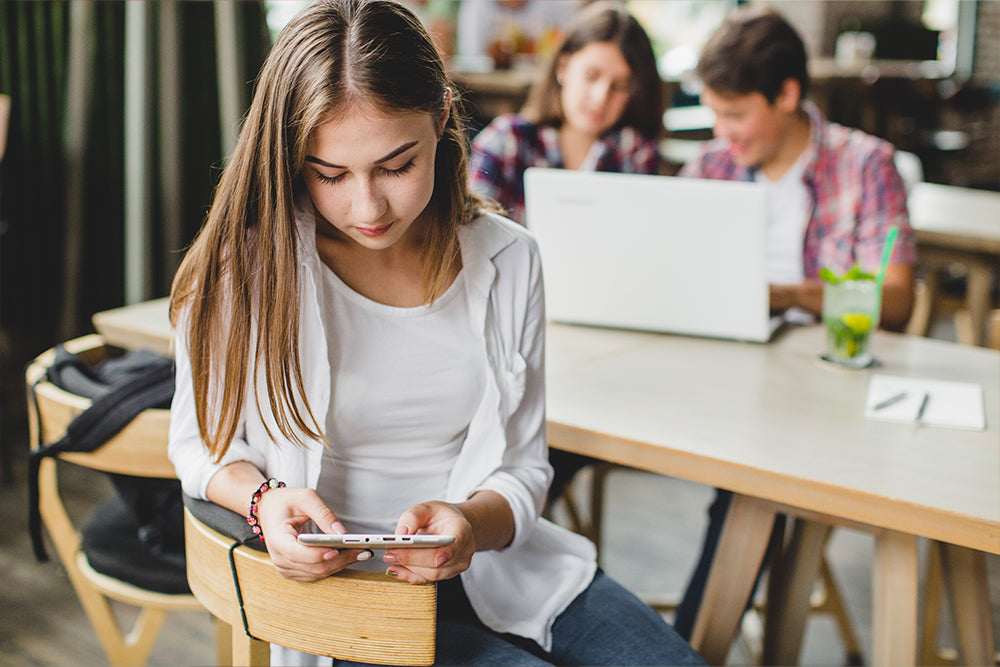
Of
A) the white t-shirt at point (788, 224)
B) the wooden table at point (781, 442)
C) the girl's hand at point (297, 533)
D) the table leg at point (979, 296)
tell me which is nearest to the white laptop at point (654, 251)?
the wooden table at point (781, 442)

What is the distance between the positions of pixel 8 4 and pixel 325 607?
2.65m

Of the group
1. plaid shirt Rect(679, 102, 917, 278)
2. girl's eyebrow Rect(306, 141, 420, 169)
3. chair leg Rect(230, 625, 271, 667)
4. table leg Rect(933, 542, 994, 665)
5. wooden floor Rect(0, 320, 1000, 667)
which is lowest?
wooden floor Rect(0, 320, 1000, 667)

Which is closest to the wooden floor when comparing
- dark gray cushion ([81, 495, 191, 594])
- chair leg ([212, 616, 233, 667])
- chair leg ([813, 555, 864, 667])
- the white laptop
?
chair leg ([813, 555, 864, 667])

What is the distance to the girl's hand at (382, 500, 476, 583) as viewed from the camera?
3.13ft

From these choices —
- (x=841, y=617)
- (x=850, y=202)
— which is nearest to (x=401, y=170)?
(x=850, y=202)

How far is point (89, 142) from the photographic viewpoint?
3078 mm

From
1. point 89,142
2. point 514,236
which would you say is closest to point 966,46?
point 89,142

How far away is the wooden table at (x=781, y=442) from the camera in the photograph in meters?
1.16

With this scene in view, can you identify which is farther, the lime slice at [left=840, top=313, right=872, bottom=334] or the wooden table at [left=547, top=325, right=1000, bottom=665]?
the lime slice at [left=840, top=313, right=872, bottom=334]

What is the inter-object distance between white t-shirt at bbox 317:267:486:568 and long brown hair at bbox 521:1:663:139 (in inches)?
48.3

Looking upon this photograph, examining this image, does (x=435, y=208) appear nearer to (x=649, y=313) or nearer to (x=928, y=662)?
(x=649, y=313)

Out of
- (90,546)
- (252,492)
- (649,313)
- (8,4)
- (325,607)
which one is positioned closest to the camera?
(325,607)

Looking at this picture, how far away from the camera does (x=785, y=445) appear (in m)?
1.28

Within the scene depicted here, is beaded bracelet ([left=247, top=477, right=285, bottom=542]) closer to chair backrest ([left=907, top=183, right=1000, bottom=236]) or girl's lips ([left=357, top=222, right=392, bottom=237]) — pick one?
girl's lips ([left=357, top=222, right=392, bottom=237])
